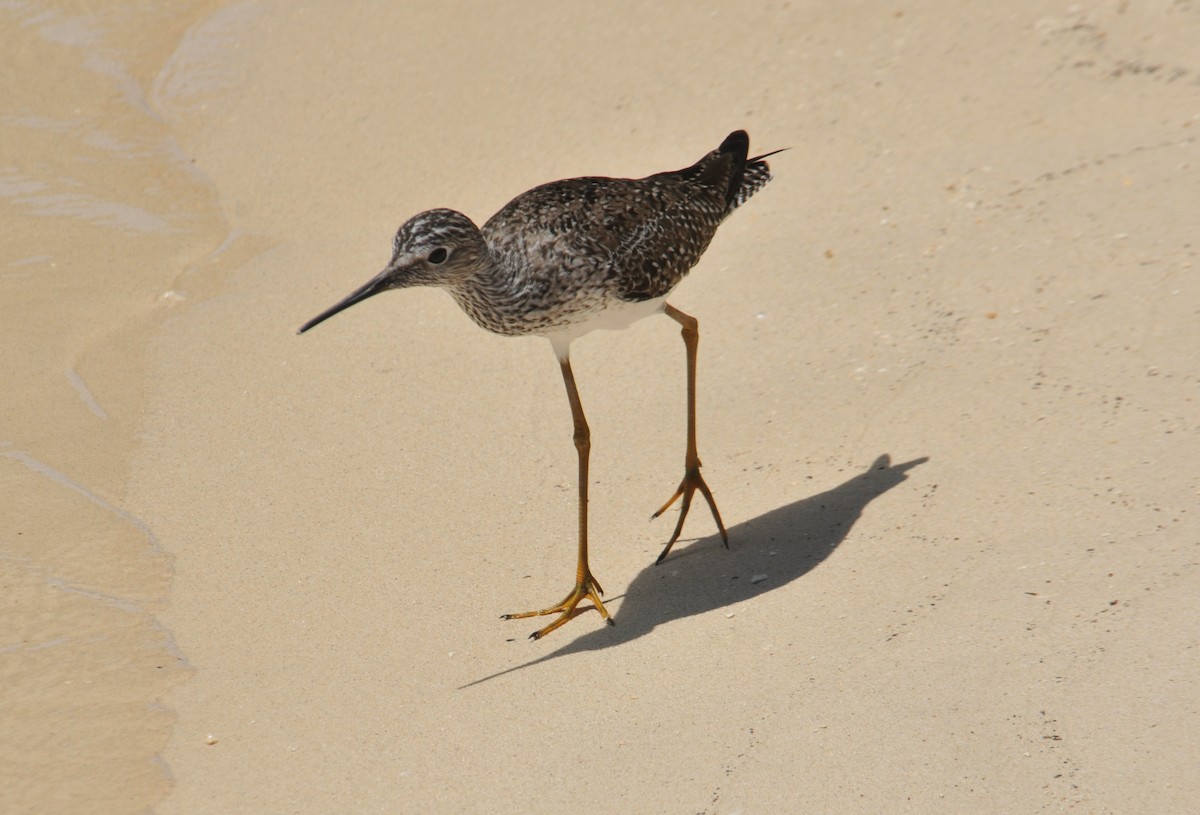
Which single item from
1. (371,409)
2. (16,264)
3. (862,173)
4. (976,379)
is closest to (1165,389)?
(976,379)

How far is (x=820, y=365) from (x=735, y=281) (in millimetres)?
1125

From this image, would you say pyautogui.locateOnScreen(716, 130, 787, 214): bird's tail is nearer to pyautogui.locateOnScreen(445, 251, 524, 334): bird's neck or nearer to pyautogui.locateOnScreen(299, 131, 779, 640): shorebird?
pyautogui.locateOnScreen(299, 131, 779, 640): shorebird

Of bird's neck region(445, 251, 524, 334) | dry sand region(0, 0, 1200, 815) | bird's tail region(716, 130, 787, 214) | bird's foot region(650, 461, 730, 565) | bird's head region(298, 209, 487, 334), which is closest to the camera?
dry sand region(0, 0, 1200, 815)

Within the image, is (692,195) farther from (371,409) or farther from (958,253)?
(371,409)

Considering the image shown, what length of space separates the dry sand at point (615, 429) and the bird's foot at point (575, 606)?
91 mm

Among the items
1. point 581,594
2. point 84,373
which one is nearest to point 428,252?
point 581,594

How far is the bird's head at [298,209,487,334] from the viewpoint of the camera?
567 centimetres

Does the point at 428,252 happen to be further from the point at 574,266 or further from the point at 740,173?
the point at 740,173

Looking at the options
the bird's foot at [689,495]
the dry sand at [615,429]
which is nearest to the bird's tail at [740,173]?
the dry sand at [615,429]

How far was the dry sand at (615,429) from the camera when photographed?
507 centimetres

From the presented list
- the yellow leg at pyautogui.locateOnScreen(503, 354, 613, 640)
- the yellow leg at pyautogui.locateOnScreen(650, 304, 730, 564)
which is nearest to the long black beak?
the yellow leg at pyautogui.locateOnScreen(503, 354, 613, 640)

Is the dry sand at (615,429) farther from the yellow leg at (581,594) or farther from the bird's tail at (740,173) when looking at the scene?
the bird's tail at (740,173)

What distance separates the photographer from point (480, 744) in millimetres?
5297

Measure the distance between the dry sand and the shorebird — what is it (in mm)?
579
